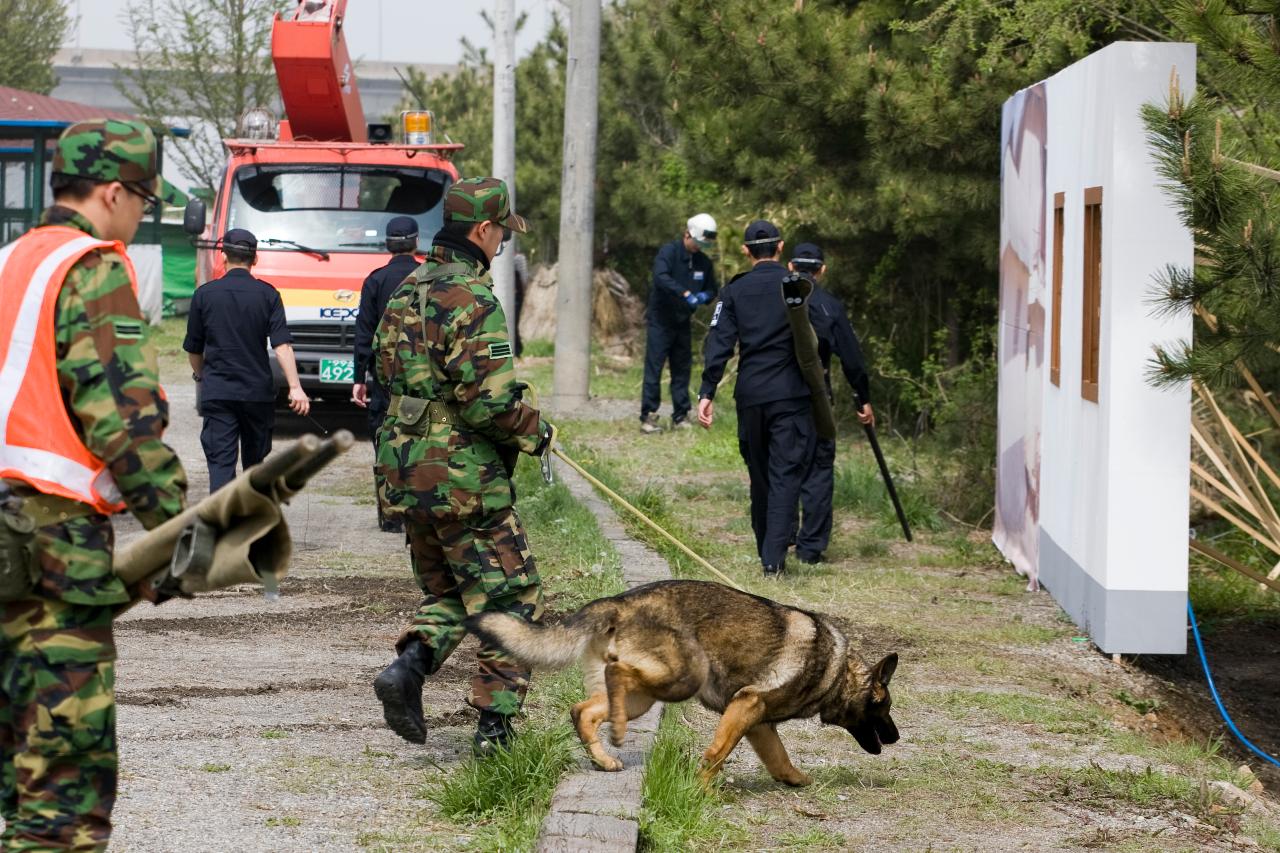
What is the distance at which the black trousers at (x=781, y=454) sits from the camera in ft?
29.9

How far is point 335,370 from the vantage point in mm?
14367

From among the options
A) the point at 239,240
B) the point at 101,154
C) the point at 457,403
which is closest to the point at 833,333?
the point at 239,240

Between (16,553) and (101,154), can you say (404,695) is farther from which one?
(101,154)

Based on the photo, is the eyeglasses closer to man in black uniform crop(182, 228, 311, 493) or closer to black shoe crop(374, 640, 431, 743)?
black shoe crop(374, 640, 431, 743)

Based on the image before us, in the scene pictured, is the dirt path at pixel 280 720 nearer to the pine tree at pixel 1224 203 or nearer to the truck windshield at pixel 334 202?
the pine tree at pixel 1224 203

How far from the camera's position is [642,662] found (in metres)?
5.09

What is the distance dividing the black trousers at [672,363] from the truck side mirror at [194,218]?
488 centimetres

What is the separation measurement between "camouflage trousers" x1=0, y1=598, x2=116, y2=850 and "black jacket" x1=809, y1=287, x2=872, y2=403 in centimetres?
630

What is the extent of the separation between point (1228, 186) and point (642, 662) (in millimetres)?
2674

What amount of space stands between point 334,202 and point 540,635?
1060 cm

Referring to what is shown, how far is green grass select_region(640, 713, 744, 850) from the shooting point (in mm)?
4750

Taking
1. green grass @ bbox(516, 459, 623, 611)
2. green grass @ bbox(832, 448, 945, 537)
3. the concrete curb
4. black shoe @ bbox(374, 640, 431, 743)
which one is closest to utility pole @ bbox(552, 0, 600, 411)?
green grass @ bbox(832, 448, 945, 537)

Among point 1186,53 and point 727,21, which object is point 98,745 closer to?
point 1186,53

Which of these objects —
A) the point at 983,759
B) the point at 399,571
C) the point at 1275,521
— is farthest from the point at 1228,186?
the point at 399,571
